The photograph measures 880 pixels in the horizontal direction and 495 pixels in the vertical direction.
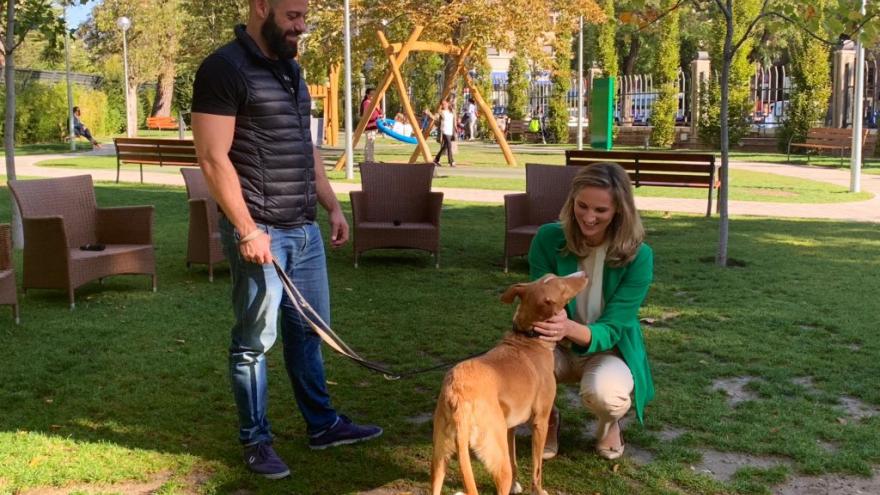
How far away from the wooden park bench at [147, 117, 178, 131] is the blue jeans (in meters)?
45.3

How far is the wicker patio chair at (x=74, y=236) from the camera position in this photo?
7156mm

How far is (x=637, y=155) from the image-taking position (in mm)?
14195

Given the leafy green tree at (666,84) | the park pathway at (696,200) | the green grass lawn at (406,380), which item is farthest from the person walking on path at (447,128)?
the green grass lawn at (406,380)

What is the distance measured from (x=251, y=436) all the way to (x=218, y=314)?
10.5 feet

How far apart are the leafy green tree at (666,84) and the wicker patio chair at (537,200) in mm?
25315

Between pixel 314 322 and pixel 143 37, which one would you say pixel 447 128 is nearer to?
pixel 314 322

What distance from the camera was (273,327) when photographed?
3.84 metres

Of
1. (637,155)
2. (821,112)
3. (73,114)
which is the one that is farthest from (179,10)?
(637,155)

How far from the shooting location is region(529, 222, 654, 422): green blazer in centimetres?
400

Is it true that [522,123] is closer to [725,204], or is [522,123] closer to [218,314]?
[725,204]

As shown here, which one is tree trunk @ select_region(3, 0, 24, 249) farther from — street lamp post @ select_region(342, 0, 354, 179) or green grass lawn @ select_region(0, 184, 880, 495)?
street lamp post @ select_region(342, 0, 354, 179)

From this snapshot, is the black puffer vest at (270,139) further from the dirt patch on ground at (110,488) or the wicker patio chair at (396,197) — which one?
the wicker patio chair at (396,197)

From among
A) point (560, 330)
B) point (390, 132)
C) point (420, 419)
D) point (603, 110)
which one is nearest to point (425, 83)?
point (390, 132)

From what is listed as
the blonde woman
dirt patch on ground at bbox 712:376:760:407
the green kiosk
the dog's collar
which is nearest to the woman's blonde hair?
the blonde woman
